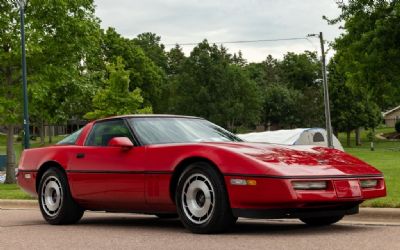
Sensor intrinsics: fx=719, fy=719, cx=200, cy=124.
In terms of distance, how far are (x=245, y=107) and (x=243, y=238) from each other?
8661 cm

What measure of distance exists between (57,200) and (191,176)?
8.18 feet

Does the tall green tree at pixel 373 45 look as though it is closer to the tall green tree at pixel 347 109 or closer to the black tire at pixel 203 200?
the black tire at pixel 203 200

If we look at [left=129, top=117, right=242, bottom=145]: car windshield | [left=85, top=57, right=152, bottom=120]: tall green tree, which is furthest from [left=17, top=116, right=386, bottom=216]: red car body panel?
[left=85, top=57, right=152, bottom=120]: tall green tree

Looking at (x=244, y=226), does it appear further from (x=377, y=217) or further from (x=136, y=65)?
(x=136, y=65)

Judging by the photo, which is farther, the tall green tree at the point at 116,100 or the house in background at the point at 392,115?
the house in background at the point at 392,115

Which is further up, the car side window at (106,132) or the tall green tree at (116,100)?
the tall green tree at (116,100)

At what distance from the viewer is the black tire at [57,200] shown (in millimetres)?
8938

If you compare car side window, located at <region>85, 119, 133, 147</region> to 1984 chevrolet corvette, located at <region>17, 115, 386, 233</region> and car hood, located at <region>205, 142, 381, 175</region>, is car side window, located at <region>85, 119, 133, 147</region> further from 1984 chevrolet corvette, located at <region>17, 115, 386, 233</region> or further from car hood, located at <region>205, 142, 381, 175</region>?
car hood, located at <region>205, 142, 381, 175</region>

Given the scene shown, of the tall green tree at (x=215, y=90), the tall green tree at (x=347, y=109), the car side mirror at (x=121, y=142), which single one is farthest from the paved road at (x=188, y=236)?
the tall green tree at (x=215, y=90)

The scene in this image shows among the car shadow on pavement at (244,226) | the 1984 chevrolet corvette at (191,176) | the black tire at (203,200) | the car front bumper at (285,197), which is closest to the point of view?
the car front bumper at (285,197)

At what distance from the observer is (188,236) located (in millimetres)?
7227

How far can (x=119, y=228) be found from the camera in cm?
848

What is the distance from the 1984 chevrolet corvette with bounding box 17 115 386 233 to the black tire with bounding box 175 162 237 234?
1 centimetres

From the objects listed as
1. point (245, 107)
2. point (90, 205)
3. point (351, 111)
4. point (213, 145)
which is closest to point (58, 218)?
point (90, 205)
